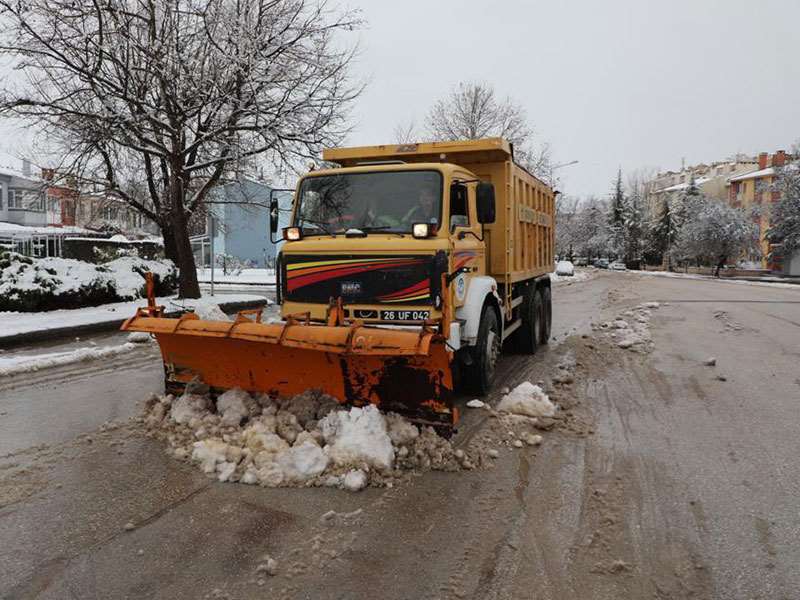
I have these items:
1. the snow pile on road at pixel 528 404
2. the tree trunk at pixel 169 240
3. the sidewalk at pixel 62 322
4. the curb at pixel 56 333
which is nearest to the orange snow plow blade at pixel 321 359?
the snow pile on road at pixel 528 404

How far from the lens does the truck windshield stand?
5.92m

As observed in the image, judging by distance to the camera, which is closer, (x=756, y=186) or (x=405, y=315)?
(x=405, y=315)

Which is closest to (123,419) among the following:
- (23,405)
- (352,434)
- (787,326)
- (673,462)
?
(23,405)

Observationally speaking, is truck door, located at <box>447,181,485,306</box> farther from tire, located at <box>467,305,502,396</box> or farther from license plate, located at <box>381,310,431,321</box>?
tire, located at <box>467,305,502,396</box>

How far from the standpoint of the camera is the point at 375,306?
18.2ft

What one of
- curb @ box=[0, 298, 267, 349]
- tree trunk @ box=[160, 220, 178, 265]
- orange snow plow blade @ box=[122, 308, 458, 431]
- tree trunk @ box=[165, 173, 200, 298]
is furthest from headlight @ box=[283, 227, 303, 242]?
tree trunk @ box=[160, 220, 178, 265]

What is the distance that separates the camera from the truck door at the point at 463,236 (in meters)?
5.76

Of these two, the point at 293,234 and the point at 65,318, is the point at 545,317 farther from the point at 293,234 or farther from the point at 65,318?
the point at 65,318

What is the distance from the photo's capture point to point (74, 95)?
13898 millimetres

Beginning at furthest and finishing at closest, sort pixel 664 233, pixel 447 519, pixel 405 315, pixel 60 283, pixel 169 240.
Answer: pixel 664 233, pixel 169 240, pixel 60 283, pixel 405 315, pixel 447 519

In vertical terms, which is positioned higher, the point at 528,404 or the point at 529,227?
the point at 529,227

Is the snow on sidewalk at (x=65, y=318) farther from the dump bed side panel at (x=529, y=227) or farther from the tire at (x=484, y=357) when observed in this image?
the tire at (x=484, y=357)

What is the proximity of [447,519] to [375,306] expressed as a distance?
2.25 meters

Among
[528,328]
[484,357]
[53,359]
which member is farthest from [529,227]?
[53,359]
